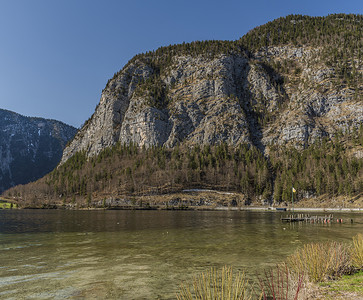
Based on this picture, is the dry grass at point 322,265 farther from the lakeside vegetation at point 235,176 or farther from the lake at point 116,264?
the lakeside vegetation at point 235,176

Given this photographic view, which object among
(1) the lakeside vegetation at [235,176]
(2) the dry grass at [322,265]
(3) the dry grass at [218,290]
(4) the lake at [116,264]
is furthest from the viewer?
(1) the lakeside vegetation at [235,176]

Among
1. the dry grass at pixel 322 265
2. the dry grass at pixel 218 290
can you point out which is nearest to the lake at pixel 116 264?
the dry grass at pixel 218 290

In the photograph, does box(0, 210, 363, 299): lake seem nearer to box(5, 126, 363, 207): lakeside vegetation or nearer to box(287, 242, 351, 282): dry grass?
box(287, 242, 351, 282): dry grass

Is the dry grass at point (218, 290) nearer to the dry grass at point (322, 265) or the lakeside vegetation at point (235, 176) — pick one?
the dry grass at point (322, 265)

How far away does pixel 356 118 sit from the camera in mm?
180750

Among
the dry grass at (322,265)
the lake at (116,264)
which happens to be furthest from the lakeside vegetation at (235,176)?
the dry grass at (322,265)

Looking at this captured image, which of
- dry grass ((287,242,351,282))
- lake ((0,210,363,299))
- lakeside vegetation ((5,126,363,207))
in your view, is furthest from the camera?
lakeside vegetation ((5,126,363,207))

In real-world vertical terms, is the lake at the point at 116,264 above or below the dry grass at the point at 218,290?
below

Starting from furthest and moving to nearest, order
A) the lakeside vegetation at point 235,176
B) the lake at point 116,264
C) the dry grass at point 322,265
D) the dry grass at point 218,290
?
1. the lakeside vegetation at point 235,176
2. the lake at point 116,264
3. the dry grass at point 322,265
4. the dry grass at point 218,290

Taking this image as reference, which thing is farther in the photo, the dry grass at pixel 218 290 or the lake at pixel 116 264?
the lake at pixel 116 264

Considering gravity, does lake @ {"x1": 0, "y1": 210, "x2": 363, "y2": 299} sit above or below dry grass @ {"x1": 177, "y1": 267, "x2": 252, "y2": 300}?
below

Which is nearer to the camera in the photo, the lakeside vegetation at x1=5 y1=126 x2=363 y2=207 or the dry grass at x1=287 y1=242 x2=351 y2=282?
the dry grass at x1=287 y1=242 x2=351 y2=282

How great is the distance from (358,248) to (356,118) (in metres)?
200

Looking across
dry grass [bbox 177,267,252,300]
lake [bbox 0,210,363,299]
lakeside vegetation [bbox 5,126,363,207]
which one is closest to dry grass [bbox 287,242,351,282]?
dry grass [bbox 177,267,252,300]
